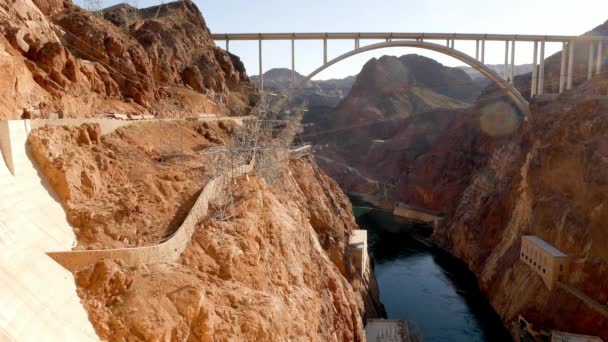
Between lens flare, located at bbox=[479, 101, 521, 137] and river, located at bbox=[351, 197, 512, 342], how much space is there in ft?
57.3

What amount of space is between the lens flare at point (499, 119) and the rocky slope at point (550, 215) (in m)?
11.4

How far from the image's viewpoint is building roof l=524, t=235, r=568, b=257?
27625 mm

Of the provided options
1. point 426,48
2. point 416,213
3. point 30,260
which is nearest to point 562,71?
point 426,48

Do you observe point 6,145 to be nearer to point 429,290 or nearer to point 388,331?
point 388,331

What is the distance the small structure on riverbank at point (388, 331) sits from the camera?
887 inches

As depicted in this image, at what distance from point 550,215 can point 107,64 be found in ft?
102

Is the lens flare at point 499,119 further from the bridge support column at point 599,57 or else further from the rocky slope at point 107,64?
the rocky slope at point 107,64

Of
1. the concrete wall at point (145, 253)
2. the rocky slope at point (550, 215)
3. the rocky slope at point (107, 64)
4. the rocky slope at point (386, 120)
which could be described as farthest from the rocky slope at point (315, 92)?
the concrete wall at point (145, 253)

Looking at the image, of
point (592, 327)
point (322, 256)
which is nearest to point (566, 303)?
point (592, 327)

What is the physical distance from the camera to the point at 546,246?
2919cm

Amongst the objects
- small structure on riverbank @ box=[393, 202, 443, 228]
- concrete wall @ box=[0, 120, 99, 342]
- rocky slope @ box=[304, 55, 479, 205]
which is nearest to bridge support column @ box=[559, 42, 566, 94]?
small structure on riverbank @ box=[393, 202, 443, 228]

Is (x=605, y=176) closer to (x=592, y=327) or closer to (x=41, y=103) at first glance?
(x=592, y=327)

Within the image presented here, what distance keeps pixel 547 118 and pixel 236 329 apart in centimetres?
3646

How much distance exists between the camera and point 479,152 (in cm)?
5897
